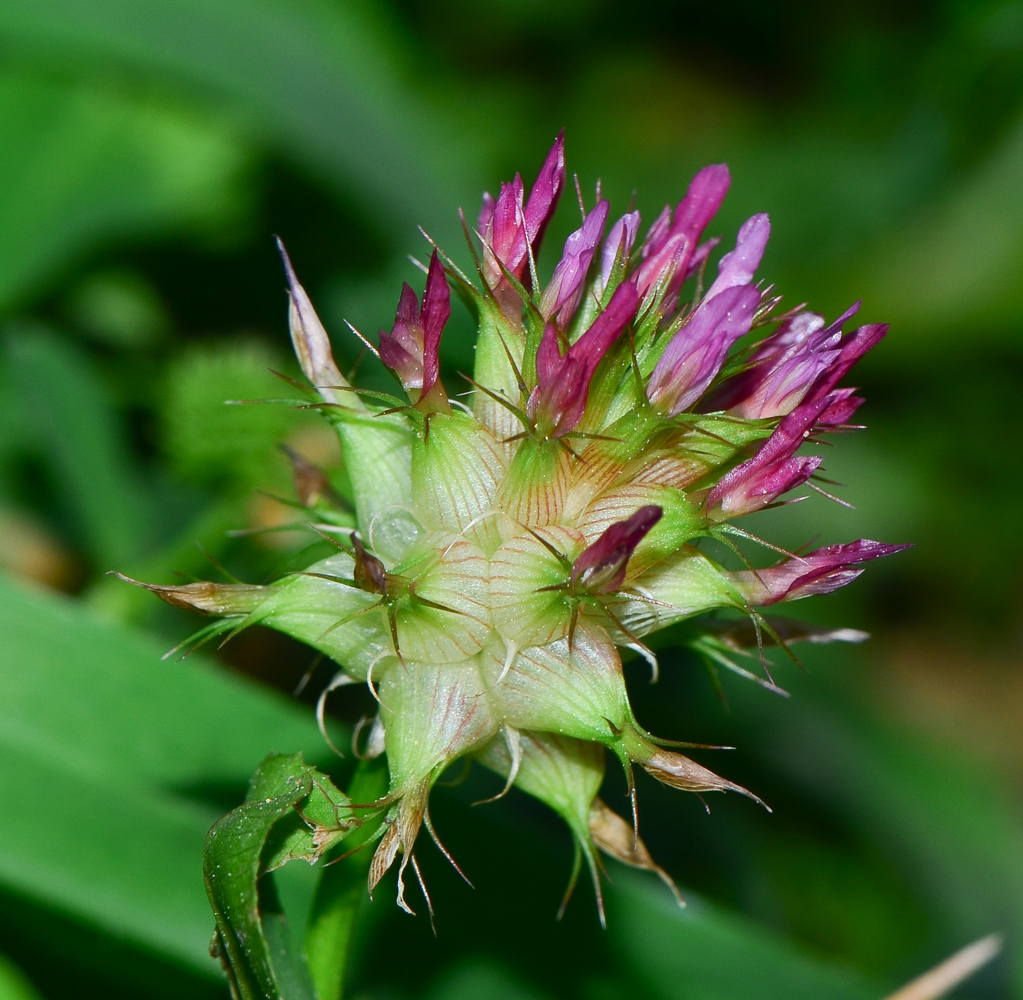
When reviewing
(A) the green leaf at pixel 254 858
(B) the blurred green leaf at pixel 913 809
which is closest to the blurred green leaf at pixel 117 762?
(A) the green leaf at pixel 254 858

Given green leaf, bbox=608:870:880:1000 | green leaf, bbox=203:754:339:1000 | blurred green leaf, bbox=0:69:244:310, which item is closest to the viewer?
green leaf, bbox=203:754:339:1000

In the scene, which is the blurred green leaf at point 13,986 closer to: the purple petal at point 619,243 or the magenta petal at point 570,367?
the magenta petal at point 570,367

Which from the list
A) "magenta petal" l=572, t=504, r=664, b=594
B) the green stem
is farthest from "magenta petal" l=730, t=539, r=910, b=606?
the green stem

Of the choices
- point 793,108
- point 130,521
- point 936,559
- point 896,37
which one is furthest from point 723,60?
point 130,521

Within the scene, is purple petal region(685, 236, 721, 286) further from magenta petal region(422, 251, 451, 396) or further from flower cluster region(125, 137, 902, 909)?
magenta petal region(422, 251, 451, 396)

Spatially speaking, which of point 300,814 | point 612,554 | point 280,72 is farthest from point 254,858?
point 280,72

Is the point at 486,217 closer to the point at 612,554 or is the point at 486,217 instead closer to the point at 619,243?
the point at 619,243
